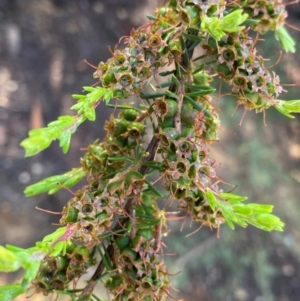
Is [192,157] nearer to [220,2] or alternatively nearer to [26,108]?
[220,2]

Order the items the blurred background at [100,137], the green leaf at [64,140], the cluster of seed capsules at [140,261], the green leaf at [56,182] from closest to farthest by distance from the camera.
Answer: the green leaf at [64,140] → the cluster of seed capsules at [140,261] → the green leaf at [56,182] → the blurred background at [100,137]

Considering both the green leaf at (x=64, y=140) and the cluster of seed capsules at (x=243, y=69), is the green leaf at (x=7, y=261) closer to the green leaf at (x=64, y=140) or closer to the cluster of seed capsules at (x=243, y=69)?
the green leaf at (x=64, y=140)

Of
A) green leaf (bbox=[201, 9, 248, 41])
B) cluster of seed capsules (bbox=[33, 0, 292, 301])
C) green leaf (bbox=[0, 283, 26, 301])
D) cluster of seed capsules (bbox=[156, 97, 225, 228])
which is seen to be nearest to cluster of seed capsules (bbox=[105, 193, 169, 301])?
cluster of seed capsules (bbox=[33, 0, 292, 301])

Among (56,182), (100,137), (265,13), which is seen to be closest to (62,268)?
(56,182)

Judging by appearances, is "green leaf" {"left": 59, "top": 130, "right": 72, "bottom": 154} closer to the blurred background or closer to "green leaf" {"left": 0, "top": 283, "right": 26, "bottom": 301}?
"green leaf" {"left": 0, "top": 283, "right": 26, "bottom": 301}

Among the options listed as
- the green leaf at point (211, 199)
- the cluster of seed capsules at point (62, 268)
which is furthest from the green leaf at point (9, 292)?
the green leaf at point (211, 199)

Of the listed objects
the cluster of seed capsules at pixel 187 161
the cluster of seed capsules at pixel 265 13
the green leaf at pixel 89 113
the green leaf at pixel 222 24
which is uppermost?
the cluster of seed capsules at pixel 265 13

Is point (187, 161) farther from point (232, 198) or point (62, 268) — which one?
point (62, 268)

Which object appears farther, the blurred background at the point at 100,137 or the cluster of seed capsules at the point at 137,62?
the blurred background at the point at 100,137

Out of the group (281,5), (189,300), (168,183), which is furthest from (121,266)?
(189,300)

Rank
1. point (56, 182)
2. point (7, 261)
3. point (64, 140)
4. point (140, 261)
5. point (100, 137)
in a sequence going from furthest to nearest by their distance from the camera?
point (100, 137)
point (56, 182)
point (140, 261)
point (64, 140)
point (7, 261)
